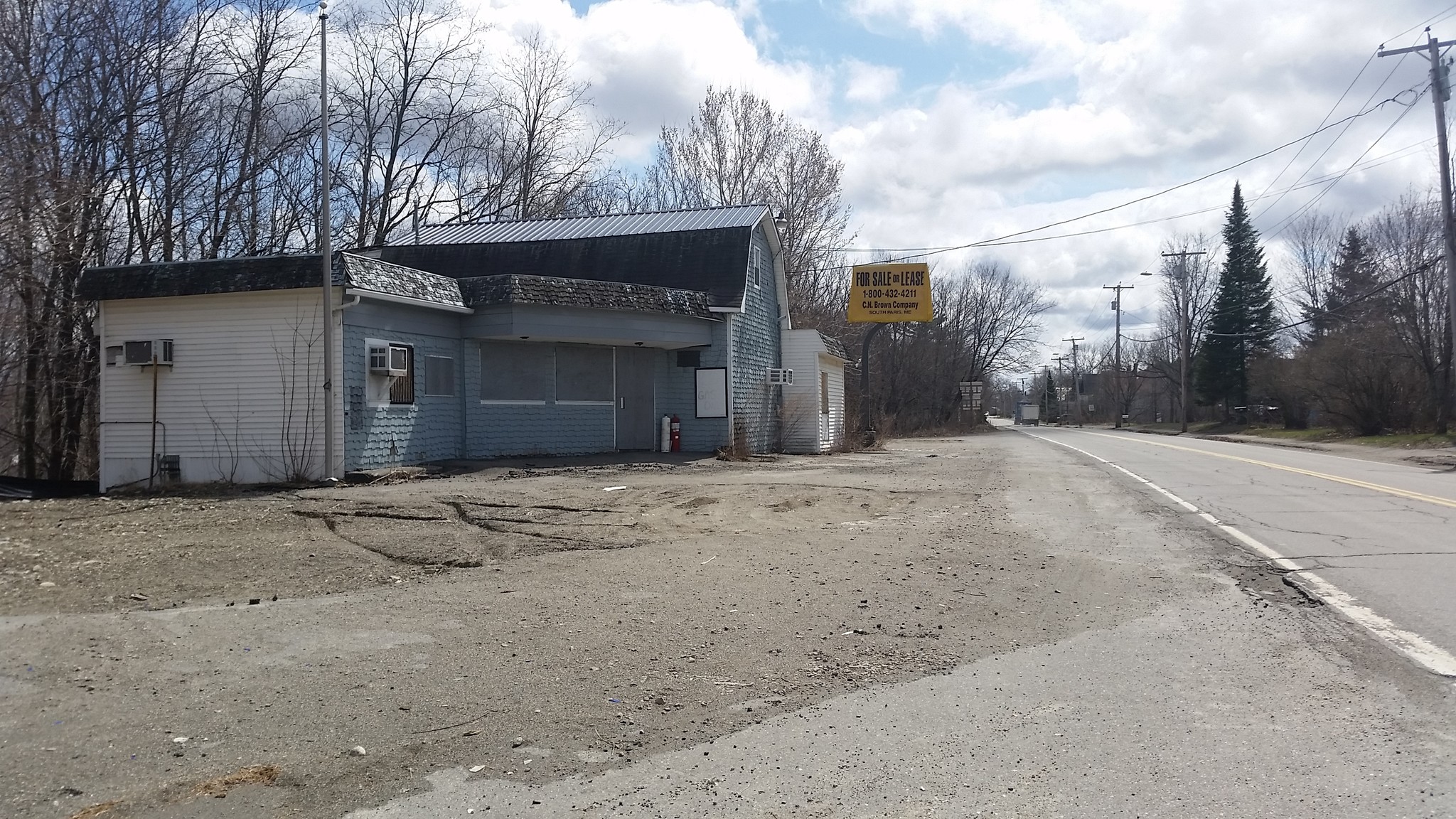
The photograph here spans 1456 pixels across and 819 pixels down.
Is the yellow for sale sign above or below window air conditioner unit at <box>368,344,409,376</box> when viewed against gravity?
above

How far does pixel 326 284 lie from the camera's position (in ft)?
50.9

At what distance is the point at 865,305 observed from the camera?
34969 mm

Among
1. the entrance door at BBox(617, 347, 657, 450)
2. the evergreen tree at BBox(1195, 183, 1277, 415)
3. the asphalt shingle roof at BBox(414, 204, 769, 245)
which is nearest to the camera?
the entrance door at BBox(617, 347, 657, 450)

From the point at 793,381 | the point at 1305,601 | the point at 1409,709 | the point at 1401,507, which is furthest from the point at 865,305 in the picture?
the point at 1409,709

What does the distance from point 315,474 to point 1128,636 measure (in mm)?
13834

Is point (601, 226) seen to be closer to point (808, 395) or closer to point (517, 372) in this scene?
point (517, 372)

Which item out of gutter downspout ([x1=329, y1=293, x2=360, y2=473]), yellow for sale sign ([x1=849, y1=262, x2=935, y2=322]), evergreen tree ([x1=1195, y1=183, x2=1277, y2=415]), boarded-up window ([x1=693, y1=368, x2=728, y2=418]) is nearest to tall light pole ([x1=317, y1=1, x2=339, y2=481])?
gutter downspout ([x1=329, y1=293, x2=360, y2=473])

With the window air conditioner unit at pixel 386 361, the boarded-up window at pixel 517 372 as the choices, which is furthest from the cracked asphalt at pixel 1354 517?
the window air conditioner unit at pixel 386 361

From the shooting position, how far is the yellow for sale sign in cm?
3491

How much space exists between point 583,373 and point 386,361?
555 centimetres

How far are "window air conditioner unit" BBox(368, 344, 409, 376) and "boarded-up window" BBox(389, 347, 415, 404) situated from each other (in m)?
0.30

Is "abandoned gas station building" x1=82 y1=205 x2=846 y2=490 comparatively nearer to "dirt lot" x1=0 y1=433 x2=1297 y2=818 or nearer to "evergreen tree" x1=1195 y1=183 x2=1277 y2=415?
"dirt lot" x1=0 y1=433 x2=1297 y2=818

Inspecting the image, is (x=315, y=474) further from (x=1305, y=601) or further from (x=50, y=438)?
(x=1305, y=601)

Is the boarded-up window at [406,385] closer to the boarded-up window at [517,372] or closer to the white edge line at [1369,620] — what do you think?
the boarded-up window at [517,372]
